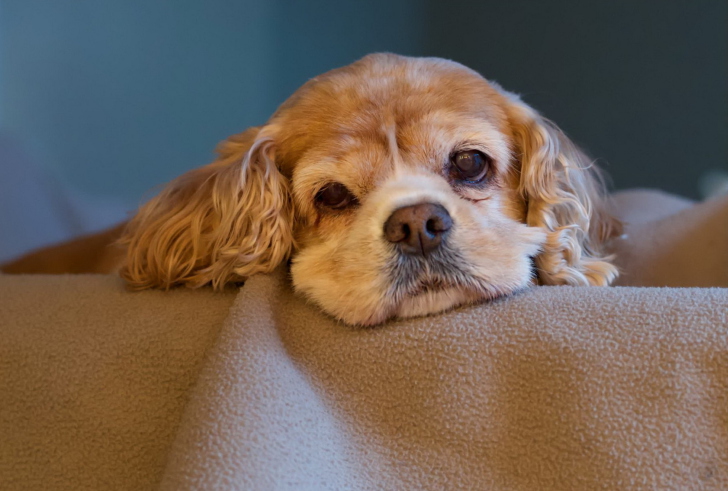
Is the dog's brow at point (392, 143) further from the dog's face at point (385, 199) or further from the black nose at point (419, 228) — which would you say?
the black nose at point (419, 228)

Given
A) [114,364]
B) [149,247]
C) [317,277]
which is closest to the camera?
[114,364]

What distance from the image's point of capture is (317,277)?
1.08 metres

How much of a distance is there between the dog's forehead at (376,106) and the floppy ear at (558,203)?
7cm

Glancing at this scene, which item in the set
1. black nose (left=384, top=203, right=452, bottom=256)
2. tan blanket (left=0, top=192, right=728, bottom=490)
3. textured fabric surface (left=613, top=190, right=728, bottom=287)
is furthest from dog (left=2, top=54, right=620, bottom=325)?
textured fabric surface (left=613, top=190, right=728, bottom=287)

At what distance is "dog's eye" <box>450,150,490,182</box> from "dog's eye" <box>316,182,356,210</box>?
0.21 metres

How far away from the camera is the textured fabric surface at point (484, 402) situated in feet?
2.47

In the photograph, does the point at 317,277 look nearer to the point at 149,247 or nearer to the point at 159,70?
the point at 149,247

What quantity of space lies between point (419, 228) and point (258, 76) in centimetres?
183

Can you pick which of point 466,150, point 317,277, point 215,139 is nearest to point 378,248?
point 317,277

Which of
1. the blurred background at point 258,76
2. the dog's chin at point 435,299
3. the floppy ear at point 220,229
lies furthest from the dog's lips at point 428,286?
the blurred background at point 258,76

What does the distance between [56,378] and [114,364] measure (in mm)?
96

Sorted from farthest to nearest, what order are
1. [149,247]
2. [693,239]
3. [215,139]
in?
[215,139] → [693,239] → [149,247]

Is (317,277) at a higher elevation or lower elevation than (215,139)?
higher

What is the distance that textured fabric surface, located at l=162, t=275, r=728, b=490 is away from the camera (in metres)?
0.75
